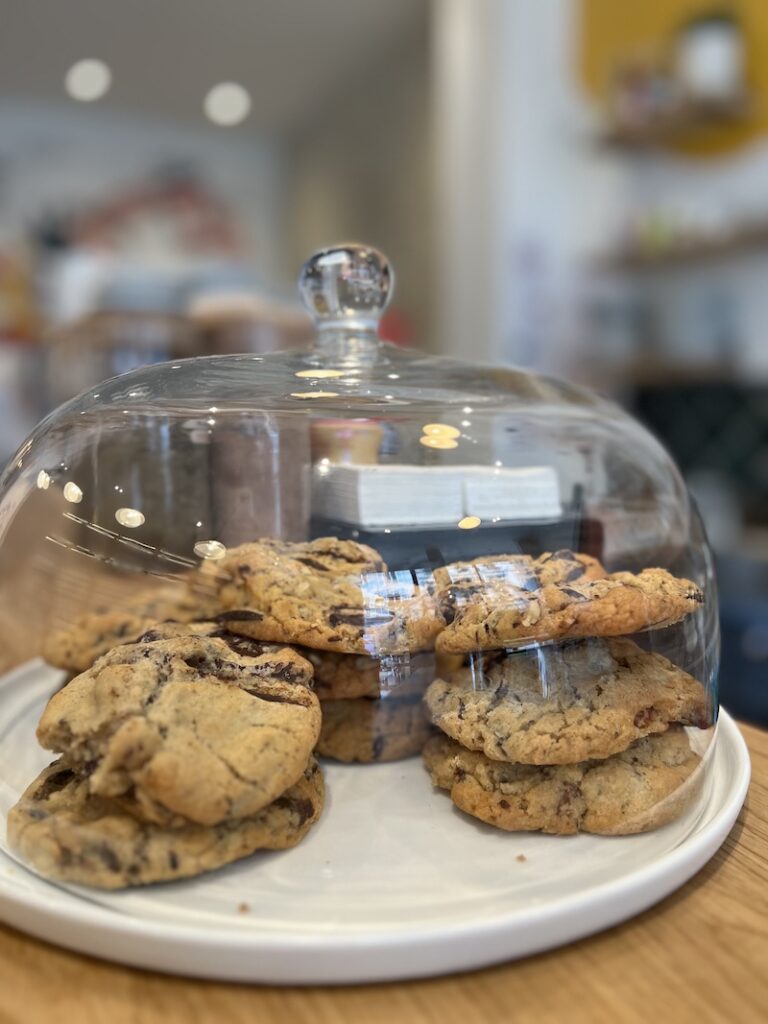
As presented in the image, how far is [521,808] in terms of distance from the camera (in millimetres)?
531

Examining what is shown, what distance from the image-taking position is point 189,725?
48 centimetres

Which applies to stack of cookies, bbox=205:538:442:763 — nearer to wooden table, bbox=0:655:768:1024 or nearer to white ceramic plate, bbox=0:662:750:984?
white ceramic plate, bbox=0:662:750:984

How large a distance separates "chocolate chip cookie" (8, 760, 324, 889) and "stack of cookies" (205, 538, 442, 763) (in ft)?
0.39

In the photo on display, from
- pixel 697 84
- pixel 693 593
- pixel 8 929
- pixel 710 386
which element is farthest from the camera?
pixel 710 386

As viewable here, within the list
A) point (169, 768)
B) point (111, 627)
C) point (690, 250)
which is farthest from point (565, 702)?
point (690, 250)

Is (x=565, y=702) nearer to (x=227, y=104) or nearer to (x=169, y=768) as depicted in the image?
(x=169, y=768)

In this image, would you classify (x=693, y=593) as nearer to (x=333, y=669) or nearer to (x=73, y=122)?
(x=333, y=669)

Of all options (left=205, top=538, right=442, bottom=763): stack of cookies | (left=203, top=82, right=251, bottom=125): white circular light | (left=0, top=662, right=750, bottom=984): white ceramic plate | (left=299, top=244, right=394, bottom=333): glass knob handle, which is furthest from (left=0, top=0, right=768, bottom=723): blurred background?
(left=0, top=662, right=750, bottom=984): white ceramic plate

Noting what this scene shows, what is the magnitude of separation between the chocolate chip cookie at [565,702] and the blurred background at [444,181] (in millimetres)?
1568

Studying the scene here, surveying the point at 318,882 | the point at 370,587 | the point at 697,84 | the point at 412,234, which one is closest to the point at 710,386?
the point at 697,84

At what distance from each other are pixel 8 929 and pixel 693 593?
0.49m

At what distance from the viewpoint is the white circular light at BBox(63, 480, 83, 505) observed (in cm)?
65

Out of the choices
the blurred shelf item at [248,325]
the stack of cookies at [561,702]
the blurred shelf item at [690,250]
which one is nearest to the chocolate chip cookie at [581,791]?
the stack of cookies at [561,702]

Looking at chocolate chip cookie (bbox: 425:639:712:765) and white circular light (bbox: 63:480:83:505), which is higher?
white circular light (bbox: 63:480:83:505)
